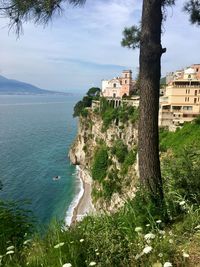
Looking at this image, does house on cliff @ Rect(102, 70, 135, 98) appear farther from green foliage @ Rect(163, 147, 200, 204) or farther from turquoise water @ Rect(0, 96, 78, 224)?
green foliage @ Rect(163, 147, 200, 204)

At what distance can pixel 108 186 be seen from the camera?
34562 millimetres

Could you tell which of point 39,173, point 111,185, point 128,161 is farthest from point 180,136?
point 39,173

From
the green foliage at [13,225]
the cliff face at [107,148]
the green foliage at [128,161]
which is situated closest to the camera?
the green foliage at [13,225]

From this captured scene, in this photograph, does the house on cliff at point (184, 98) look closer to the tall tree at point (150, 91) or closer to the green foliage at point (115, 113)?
the green foliage at point (115, 113)

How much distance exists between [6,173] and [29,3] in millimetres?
43749

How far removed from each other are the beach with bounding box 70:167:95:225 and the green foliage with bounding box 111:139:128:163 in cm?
574

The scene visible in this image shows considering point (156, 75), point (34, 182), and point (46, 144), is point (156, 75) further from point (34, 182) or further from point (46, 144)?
point (46, 144)

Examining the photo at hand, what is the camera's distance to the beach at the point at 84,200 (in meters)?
33.2

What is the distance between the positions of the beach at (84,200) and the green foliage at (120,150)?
18.8ft

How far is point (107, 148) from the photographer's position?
135 feet

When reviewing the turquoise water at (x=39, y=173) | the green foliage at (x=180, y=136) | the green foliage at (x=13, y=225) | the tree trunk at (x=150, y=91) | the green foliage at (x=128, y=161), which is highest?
the tree trunk at (x=150, y=91)

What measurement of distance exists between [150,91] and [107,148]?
118 feet

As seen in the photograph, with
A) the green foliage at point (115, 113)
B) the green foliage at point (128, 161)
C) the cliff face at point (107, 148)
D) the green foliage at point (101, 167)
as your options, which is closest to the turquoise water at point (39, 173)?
the cliff face at point (107, 148)

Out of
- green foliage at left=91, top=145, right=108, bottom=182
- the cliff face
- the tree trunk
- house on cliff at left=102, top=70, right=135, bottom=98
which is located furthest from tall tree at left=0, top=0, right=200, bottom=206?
house on cliff at left=102, top=70, right=135, bottom=98
